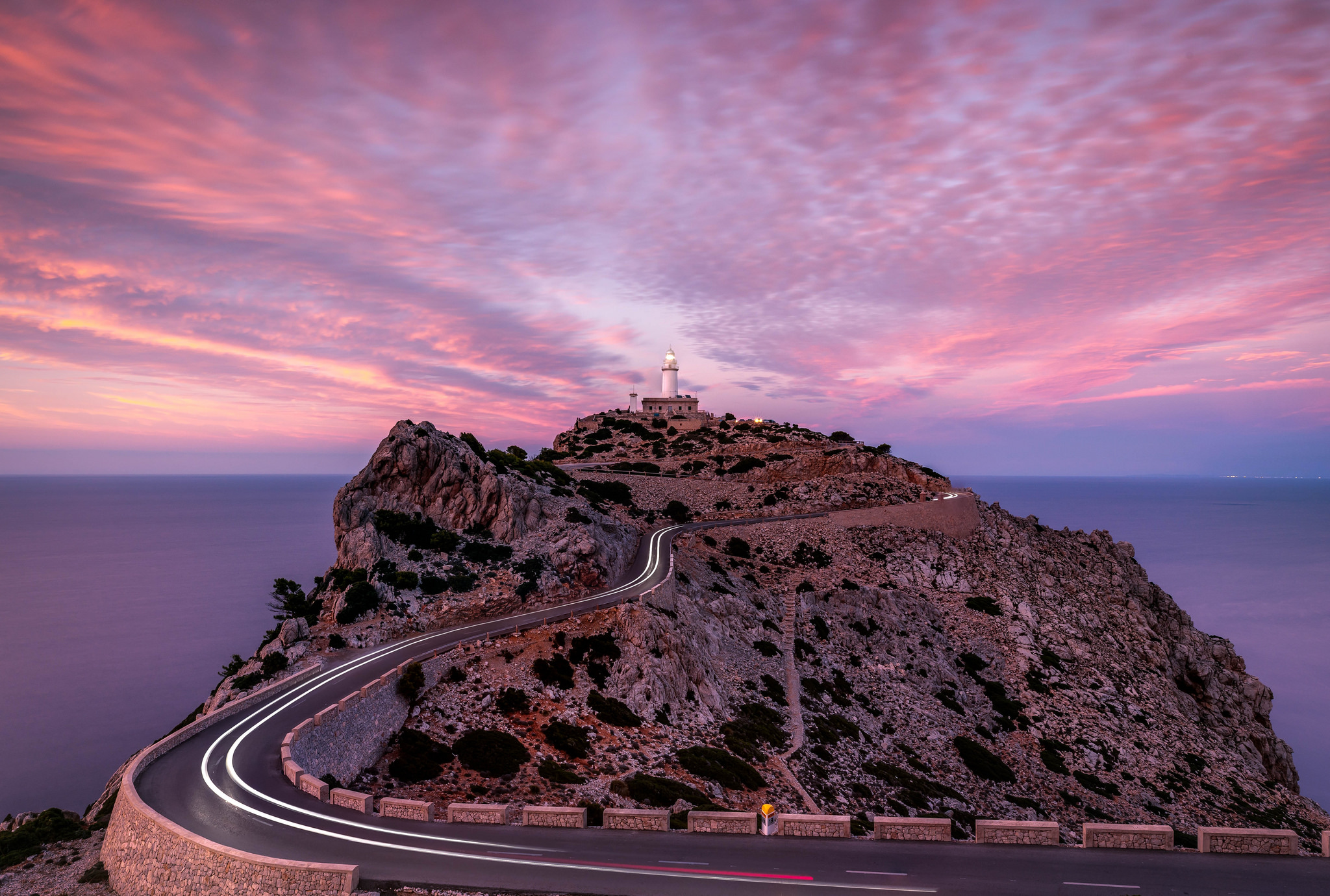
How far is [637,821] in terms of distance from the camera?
19391 mm

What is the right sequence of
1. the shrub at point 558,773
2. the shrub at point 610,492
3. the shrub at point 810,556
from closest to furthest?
1. the shrub at point 558,773
2. the shrub at point 810,556
3. the shrub at point 610,492

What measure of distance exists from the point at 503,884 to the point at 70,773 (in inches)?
2572

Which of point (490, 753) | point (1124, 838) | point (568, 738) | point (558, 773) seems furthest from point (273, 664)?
point (1124, 838)

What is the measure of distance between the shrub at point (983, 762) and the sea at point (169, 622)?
49.0 meters

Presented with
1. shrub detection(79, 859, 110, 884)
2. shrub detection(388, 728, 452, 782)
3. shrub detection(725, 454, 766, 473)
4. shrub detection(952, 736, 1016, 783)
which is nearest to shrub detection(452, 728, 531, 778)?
shrub detection(388, 728, 452, 782)

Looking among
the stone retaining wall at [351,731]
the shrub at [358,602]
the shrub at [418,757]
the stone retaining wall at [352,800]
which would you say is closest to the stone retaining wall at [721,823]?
the stone retaining wall at [352,800]

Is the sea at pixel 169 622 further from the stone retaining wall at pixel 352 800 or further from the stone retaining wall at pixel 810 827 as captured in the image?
the stone retaining wall at pixel 810 827

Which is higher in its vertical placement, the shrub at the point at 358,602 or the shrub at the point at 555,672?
the shrub at the point at 358,602

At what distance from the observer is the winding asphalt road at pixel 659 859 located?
53.3 ft

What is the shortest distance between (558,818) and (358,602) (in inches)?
873

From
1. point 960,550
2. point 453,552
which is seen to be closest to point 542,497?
point 453,552

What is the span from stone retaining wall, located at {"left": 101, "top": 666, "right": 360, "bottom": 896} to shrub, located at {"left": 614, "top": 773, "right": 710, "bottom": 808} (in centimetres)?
1153

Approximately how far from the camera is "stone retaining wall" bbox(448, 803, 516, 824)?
19.6 m

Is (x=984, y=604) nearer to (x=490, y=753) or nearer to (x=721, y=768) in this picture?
(x=721, y=768)
